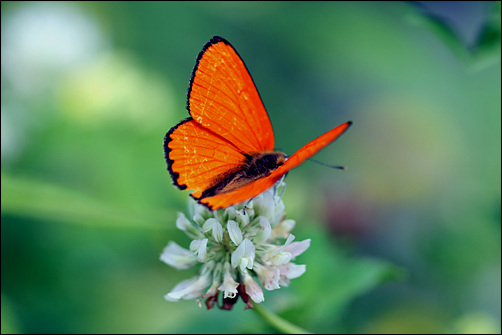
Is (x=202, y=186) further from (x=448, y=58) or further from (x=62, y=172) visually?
(x=448, y=58)

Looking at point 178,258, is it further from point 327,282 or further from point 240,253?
point 327,282

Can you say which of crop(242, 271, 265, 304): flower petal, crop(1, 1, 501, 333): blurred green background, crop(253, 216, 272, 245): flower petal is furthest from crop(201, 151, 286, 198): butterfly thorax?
crop(1, 1, 501, 333): blurred green background

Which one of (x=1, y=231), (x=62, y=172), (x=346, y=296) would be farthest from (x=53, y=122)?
(x=346, y=296)

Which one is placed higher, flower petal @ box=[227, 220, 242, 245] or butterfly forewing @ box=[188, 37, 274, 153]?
butterfly forewing @ box=[188, 37, 274, 153]

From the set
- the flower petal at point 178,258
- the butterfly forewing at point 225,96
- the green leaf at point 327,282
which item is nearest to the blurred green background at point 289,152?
the green leaf at point 327,282

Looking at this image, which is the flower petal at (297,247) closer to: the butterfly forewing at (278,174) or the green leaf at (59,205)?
the butterfly forewing at (278,174)

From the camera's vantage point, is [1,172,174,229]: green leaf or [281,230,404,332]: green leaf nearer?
[281,230,404,332]: green leaf

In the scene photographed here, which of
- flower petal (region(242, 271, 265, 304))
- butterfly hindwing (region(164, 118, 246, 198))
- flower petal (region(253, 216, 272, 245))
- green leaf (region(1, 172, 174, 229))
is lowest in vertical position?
flower petal (region(242, 271, 265, 304))

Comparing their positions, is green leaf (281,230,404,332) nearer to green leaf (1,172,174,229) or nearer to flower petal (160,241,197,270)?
flower petal (160,241,197,270)
